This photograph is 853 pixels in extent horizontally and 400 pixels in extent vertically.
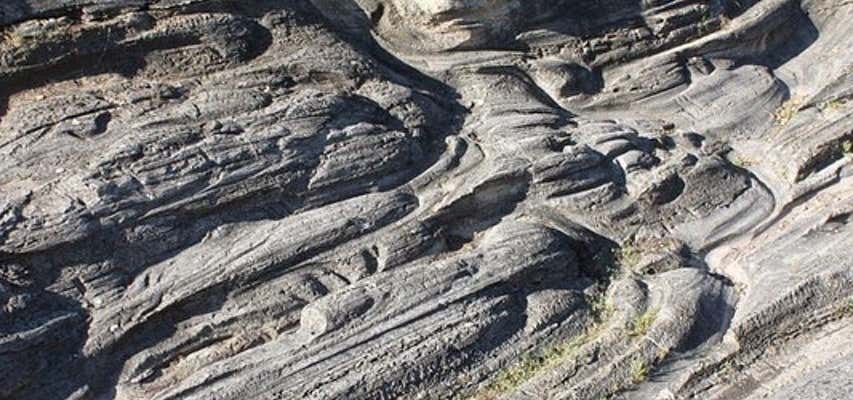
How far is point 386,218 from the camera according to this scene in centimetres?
1097

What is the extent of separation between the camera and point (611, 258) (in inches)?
455

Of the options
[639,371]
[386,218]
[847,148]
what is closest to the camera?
[639,371]

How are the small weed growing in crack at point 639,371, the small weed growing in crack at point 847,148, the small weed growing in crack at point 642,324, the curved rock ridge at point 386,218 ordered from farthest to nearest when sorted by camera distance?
the small weed growing in crack at point 847,148, the small weed growing in crack at point 642,324, the small weed growing in crack at point 639,371, the curved rock ridge at point 386,218

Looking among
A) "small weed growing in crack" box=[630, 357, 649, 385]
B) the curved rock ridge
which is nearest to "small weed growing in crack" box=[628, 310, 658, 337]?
the curved rock ridge

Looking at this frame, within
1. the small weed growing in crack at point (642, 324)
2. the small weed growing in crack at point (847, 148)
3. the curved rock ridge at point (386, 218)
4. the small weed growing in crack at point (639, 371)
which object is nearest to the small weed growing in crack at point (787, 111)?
the curved rock ridge at point (386, 218)

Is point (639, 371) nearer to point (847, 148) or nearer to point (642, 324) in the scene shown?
point (642, 324)

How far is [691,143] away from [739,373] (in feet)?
11.9

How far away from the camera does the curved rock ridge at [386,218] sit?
32.1ft

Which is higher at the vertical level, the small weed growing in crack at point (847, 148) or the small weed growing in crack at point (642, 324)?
the small weed growing in crack at point (847, 148)

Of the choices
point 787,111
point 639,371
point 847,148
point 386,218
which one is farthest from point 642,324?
point 787,111

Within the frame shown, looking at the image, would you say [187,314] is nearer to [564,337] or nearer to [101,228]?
[101,228]

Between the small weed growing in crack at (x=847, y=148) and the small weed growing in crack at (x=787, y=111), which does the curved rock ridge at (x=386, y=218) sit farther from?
the small weed growing in crack at (x=787, y=111)

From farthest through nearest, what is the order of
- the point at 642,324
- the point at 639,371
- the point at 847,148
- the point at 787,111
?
the point at 787,111 → the point at 847,148 → the point at 642,324 → the point at 639,371

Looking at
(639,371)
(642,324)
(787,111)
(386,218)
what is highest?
(386,218)
